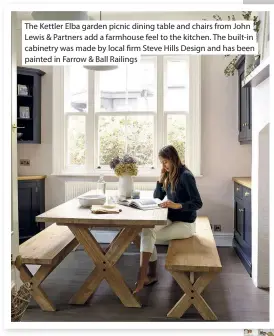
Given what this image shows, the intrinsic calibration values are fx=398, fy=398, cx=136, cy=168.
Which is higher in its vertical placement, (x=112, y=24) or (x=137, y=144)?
(x=112, y=24)

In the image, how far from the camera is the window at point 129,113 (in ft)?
15.9

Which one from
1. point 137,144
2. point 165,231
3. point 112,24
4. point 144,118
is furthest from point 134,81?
point 112,24

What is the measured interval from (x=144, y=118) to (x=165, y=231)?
1.97m

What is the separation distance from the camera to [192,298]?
8.87ft

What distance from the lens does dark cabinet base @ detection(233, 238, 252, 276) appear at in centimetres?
362

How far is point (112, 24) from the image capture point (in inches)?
91.4

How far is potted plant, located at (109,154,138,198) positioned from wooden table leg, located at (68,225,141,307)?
0.68 metres

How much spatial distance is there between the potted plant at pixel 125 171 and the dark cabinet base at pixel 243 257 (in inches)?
50.0

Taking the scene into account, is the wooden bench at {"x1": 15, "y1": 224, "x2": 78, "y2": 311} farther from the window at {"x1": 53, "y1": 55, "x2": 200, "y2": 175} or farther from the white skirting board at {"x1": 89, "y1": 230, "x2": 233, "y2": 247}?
the window at {"x1": 53, "y1": 55, "x2": 200, "y2": 175}

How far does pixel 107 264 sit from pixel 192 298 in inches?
25.9

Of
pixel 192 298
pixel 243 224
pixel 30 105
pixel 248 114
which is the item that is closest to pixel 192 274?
pixel 192 298

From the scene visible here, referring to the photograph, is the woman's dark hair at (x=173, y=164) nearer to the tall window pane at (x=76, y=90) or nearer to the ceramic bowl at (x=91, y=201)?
the ceramic bowl at (x=91, y=201)
